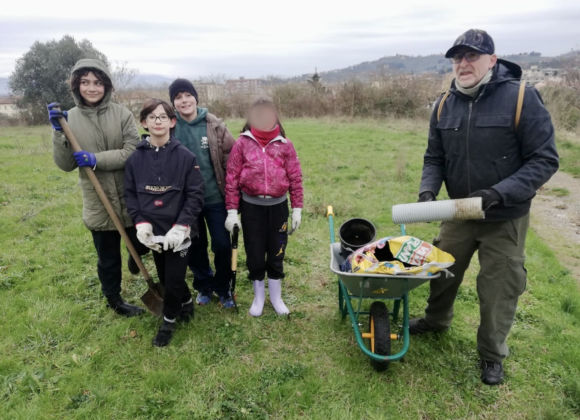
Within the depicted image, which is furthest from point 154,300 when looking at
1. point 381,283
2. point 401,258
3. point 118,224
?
point 401,258

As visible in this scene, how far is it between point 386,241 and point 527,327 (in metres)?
2.01

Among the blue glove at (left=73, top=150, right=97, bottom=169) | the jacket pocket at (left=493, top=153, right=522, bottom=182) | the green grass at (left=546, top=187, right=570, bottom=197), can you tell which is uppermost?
the blue glove at (left=73, top=150, right=97, bottom=169)

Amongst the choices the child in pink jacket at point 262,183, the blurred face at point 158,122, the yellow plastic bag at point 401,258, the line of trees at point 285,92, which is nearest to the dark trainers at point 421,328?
the yellow plastic bag at point 401,258

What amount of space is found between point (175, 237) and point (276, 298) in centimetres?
140

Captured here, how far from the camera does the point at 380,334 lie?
2.83 metres

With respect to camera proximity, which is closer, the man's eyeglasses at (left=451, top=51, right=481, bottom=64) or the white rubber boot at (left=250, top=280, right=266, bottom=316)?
the man's eyeglasses at (left=451, top=51, right=481, bottom=64)

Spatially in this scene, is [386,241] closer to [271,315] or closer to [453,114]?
[453,114]

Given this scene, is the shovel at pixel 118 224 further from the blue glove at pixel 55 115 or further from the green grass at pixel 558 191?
the green grass at pixel 558 191

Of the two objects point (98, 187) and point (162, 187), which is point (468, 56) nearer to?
point (162, 187)

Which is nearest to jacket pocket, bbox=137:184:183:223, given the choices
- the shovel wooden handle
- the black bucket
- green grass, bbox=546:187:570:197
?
the shovel wooden handle

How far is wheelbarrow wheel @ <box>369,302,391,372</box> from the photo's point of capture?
9.25 ft

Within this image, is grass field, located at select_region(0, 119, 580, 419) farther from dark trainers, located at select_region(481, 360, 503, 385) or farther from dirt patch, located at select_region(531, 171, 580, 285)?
dirt patch, located at select_region(531, 171, 580, 285)

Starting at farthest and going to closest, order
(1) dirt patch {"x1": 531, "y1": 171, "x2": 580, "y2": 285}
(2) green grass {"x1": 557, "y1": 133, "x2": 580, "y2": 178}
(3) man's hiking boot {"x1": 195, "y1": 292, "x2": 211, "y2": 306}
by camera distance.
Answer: (2) green grass {"x1": 557, "y1": 133, "x2": 580, "y2": 178} < (1) dirt patch {"x1": 531, "y1": 171, "x2": 580, "y2": 285} < (3) man's hiking boot {"x1": 195, "y1": 292, "x2": 211, "y2": 306}

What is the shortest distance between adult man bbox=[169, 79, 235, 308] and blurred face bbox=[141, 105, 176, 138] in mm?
282
